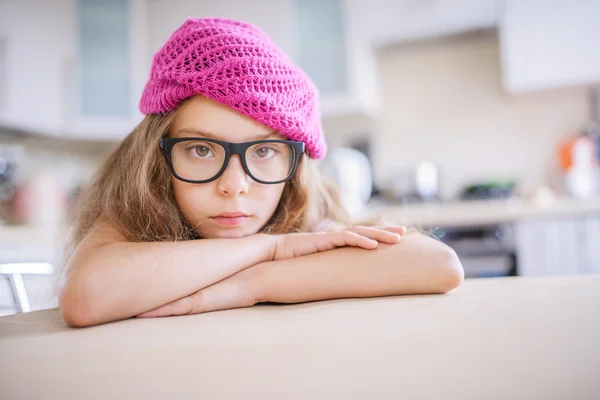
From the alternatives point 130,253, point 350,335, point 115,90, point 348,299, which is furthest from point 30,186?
point 350,335

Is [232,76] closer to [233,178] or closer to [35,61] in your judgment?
[233,178]

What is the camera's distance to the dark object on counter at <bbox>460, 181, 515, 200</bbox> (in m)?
1.98

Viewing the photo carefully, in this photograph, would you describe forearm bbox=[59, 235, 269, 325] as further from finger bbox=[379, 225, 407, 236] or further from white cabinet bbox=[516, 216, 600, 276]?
white cabinet bbox=[516, 216, 600, 276]

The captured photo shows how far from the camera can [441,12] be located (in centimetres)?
196

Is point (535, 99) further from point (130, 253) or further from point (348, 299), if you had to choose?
point (130, 253)

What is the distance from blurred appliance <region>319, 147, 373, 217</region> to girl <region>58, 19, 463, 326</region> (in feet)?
3.80

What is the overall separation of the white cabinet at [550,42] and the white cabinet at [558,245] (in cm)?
63

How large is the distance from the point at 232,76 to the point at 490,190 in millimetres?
1697

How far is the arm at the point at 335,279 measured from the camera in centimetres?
53

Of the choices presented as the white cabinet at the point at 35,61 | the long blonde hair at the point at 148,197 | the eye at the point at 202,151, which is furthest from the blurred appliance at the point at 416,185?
the white cabinet at the point at 35,61

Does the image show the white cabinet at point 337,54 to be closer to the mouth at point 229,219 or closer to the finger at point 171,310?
the mouth at point 229,219

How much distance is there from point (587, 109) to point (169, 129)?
2084mm

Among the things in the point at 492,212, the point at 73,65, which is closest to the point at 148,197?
the point at 492,212

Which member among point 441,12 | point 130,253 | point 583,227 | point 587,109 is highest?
point 441,12
